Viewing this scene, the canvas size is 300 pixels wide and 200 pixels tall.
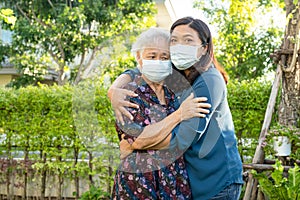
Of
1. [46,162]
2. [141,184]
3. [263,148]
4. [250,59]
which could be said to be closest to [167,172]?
[141,184]

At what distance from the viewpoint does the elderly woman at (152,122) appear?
194cm

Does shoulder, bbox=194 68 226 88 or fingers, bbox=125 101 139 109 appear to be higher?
shoulder, bbox=194 68 226 88

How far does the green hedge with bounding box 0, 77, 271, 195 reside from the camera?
532 cm

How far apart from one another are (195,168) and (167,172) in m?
0.11

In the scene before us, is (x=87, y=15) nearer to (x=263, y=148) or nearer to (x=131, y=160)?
(x=263, y=148)

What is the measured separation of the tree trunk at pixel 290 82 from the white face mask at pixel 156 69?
328cm

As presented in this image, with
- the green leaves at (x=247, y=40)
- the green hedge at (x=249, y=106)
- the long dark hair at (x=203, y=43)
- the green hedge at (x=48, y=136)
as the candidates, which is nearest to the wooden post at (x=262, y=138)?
the green hedge at (x=249, y=106)

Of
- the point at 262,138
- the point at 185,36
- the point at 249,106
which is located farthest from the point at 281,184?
the point at 185,36

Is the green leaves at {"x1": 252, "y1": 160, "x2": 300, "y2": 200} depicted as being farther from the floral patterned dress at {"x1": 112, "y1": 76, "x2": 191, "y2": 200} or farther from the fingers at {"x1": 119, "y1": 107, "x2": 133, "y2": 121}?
the fingers at {"x1": 119, "y1": 107, "x2": 133, "y2": 121}

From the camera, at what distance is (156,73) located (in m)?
1.98

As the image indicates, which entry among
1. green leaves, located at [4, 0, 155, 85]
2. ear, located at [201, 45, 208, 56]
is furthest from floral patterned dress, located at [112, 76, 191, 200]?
green leaves, located at [4, 0, 155, 85]

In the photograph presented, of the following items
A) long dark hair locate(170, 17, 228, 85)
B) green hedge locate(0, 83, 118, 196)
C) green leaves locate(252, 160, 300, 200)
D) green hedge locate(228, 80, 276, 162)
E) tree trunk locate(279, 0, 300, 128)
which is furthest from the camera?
green hedge locate(0, 83, 118, 196)

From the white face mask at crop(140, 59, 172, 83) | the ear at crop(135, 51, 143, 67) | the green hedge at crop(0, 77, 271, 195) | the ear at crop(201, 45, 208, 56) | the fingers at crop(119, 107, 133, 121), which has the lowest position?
the green hedge at crop(0, 77, 271, 195)

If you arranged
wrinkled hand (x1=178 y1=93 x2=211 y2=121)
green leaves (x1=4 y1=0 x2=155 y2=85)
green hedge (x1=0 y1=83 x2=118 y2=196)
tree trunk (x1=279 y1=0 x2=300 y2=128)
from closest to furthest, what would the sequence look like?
wrinkled hand (x1=178 y1=93 x2=211 y2=121)
tree trunk (x1=279 y1=0 x2=300 y2=128)
green hedge (x1=0 y1=83 x2=118 y2=196)
green leaves (x1=4 y1=0 x2=155 y2=85)
